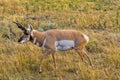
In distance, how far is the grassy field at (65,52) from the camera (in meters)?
7.68

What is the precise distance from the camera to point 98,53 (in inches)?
363

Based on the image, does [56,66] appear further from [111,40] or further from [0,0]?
[0,0]

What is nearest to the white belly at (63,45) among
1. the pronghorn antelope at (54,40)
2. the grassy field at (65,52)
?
the pronghorn antelope at (54,40)

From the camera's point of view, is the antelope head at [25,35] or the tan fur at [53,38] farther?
the tan fur at [53,38]

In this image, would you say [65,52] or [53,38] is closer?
[53,38]

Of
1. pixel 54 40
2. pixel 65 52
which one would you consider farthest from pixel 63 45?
pixel 65 52

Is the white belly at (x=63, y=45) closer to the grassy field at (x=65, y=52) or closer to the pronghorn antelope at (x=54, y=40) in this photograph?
the pronghorn antelope at (x=54, y=40)

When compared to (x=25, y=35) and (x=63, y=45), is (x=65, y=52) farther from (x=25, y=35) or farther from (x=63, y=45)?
(x=25, y=35)

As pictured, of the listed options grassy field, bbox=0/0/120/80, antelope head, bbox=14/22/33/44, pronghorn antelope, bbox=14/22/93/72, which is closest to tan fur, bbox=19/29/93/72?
pronghorn antelope, bbox=14/22/93/72

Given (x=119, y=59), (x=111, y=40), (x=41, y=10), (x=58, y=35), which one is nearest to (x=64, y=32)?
(x=58, y=35)

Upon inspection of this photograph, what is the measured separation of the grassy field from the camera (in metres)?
7.68

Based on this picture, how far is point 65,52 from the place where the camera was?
9.08 m

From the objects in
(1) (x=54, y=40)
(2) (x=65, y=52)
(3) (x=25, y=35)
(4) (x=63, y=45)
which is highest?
(3) (x=25, y=35)

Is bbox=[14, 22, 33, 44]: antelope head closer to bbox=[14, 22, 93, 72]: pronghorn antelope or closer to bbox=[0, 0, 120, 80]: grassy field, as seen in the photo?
bbox=[14, 22, 93, 72]: pronghorn antelope
